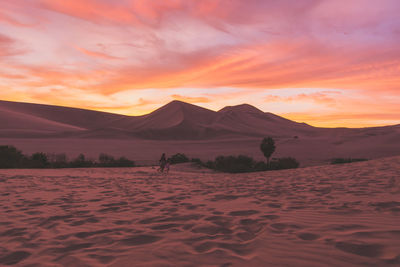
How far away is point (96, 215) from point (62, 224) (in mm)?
617

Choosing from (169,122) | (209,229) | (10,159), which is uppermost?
(169,122)

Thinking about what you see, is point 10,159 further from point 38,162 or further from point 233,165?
point 233,165

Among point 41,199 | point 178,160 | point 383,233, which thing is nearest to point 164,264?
point 383,233

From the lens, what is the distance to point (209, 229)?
13.1ft

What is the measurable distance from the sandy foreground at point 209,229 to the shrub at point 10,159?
12.2m

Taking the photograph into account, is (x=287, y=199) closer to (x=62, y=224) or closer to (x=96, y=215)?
(x=96, y=215)

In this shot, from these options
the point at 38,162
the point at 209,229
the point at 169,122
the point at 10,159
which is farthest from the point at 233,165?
the point at 169,122

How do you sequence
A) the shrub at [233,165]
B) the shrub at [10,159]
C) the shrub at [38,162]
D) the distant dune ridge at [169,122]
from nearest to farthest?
the shrub at [10,159] → the shrub at [233,165] → the shrub at [38,162] → the distant dune ridge at [169,122]

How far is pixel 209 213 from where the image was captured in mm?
4906

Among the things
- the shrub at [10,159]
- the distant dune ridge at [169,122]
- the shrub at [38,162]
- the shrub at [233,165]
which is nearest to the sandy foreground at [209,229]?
the shrub at [233,165]

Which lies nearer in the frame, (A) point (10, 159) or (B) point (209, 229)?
(B) point (209, 229)

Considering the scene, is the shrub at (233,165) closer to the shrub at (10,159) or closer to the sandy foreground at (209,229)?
the sandy foreground at (209,229)

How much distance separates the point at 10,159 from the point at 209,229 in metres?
18.1

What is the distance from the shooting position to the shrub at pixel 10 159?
17078 mm
